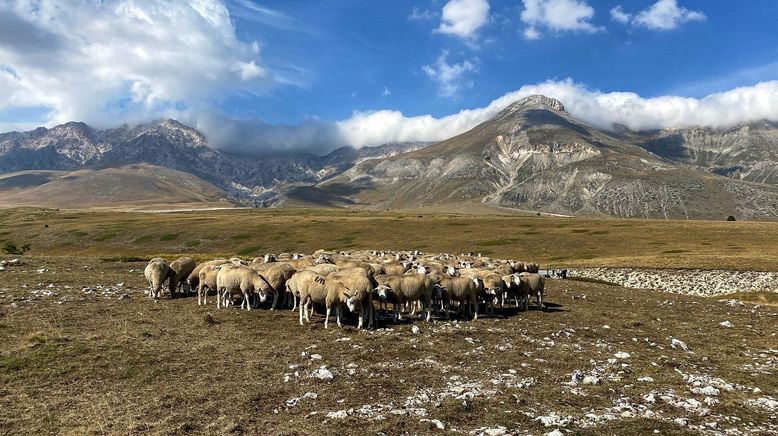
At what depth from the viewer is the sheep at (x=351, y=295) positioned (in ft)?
68.0

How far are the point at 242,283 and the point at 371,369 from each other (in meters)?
12.1

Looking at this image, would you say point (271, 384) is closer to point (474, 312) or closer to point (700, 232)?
point (474, 312)

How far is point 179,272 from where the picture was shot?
2925 cm

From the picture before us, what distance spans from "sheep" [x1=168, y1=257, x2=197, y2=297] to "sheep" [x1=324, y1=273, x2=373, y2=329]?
12308 mm

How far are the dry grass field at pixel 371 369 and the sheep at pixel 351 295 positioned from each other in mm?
1079

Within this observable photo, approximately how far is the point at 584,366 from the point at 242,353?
38.4 ft

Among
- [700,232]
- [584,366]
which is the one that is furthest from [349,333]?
[700,232]

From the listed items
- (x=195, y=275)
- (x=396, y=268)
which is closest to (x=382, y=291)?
(x=396, y=268)

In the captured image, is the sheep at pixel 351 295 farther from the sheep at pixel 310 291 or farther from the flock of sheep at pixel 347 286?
the sheep at pixel 310 291

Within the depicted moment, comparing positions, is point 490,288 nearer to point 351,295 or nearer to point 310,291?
point 351,295

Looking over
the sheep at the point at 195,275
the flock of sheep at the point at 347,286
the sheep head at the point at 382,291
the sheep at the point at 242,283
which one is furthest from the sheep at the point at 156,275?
the sheep head at the point at 382,291

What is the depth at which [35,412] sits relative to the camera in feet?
36.2

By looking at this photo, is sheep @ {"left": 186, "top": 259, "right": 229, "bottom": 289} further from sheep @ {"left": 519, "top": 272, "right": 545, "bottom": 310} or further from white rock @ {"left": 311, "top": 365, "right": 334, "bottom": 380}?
sheep @ {"left": 519, "top": 272, "right": 545, "bottom": 310}

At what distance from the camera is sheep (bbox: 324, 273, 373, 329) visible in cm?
2072
